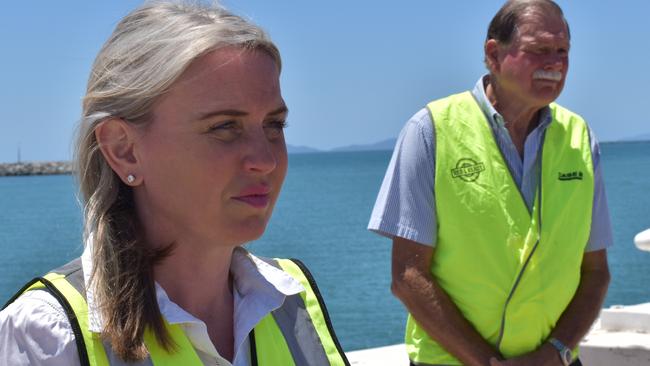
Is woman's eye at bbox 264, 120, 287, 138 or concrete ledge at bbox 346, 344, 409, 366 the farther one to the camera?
concrete ledge at bbox 346, 344, 409, 366

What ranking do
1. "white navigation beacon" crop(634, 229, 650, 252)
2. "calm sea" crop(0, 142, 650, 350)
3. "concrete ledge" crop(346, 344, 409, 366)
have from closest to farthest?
"white navigation beacon" crop(634, 229, 650, 252) → "concrete ledge" crop(346, 344, 409, 366) → "calm sea" crop(0, 142, 650, 350)

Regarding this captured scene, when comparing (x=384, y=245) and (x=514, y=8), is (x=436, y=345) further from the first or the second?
(x=384, y=245)

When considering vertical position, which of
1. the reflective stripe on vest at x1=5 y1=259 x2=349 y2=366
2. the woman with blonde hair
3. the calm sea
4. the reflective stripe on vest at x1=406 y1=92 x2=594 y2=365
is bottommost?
the calm sea

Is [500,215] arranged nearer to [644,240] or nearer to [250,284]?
[644,240]

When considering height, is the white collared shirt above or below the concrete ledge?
above

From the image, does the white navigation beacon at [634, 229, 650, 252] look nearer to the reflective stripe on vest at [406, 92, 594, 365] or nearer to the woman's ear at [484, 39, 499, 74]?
the reflective stripe on vest at [406, 92, 594, 365]

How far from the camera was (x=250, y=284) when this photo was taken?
72.9 inches

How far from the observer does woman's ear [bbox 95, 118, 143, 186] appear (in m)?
1.70

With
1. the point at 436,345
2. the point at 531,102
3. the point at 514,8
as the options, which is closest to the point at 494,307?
the point at 436,345

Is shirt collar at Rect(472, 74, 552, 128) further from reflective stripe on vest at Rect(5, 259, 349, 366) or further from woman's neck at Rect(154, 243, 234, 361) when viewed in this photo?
woman's neck at Rect(154, 243, 234, 361)

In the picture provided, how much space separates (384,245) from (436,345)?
29986mm

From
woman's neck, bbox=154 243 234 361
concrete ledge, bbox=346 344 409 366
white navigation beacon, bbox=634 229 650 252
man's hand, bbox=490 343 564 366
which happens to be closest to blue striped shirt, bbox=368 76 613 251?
man's hand, bbox=490 343 564 366

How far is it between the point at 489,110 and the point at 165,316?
1.88m

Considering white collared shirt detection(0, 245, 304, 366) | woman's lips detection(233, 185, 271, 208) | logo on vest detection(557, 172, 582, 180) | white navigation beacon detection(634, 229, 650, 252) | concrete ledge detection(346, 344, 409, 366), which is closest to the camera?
white collared shirt detection(0, 245, 304, 366)
